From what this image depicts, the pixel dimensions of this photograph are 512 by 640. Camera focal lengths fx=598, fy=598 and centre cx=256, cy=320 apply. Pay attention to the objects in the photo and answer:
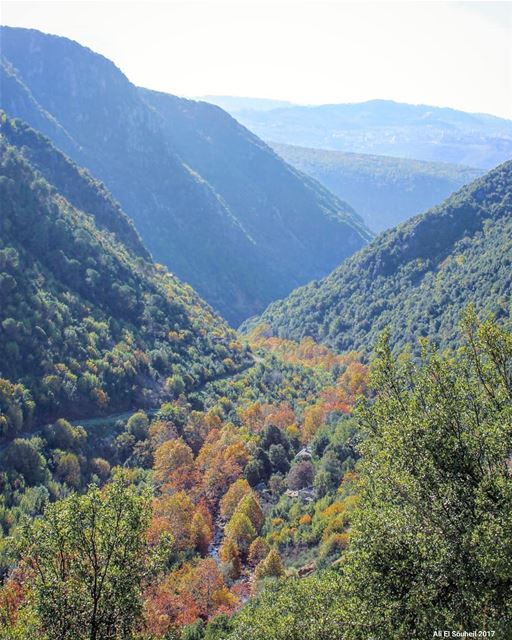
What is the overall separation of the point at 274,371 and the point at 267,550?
84.9 meters

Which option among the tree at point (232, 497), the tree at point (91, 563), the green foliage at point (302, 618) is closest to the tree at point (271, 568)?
the tree at point (232, 497)

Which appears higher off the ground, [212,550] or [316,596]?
[316,596]

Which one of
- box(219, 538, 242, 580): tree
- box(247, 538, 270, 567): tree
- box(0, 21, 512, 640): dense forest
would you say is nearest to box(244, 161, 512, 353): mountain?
box(0, 21, 512, 640): dense forest

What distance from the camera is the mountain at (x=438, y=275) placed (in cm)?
14850

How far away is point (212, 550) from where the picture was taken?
76.7 m

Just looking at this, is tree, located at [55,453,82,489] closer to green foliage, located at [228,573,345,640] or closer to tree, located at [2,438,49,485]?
tree, located at [2,438,49,485]

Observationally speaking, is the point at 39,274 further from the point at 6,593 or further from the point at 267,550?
the point at 6,593

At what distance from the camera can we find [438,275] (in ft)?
561

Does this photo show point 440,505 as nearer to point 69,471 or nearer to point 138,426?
point 69,471

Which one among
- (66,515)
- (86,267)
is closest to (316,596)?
(66,515)

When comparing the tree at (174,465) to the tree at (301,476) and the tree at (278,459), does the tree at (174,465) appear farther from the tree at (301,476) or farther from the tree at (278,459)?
the tree at (301,476)

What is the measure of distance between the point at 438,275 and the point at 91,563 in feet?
526

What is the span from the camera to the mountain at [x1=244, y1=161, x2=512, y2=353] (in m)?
148

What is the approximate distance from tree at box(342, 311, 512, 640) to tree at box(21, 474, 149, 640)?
8408mm
